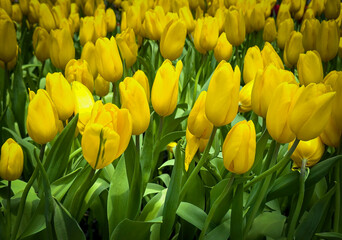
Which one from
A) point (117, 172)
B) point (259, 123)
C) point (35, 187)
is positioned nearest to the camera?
point (117, 172)

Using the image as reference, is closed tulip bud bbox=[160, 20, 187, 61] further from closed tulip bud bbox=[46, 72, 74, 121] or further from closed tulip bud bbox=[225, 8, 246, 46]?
closed tulip bud bbox=[46, 72, 74, 121]

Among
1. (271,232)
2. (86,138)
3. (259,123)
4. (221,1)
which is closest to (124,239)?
(86,138)

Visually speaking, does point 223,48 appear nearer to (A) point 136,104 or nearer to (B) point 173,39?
(B) point 173,39

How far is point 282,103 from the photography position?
69 centimetres

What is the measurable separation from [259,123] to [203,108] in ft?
1.96

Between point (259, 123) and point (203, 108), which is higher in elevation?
point (203, 108)

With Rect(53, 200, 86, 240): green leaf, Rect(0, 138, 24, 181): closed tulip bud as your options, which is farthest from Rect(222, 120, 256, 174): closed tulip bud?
Rect(0, 138, 24, 181): closed tulip bud

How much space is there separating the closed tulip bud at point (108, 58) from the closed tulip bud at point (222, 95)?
1.16 feet

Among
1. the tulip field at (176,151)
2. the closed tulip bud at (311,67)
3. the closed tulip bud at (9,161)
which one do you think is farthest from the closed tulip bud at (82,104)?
the closed tulip bud at (311,67)

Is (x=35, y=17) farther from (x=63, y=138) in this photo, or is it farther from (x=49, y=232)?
(x=49, y=232)

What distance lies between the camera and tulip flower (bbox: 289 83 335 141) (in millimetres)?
652

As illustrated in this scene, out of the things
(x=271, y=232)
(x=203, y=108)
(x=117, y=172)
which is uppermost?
(x=203, y=108)

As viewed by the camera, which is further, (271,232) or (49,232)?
(271,232)

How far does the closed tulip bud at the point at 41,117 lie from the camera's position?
0.75 meters
